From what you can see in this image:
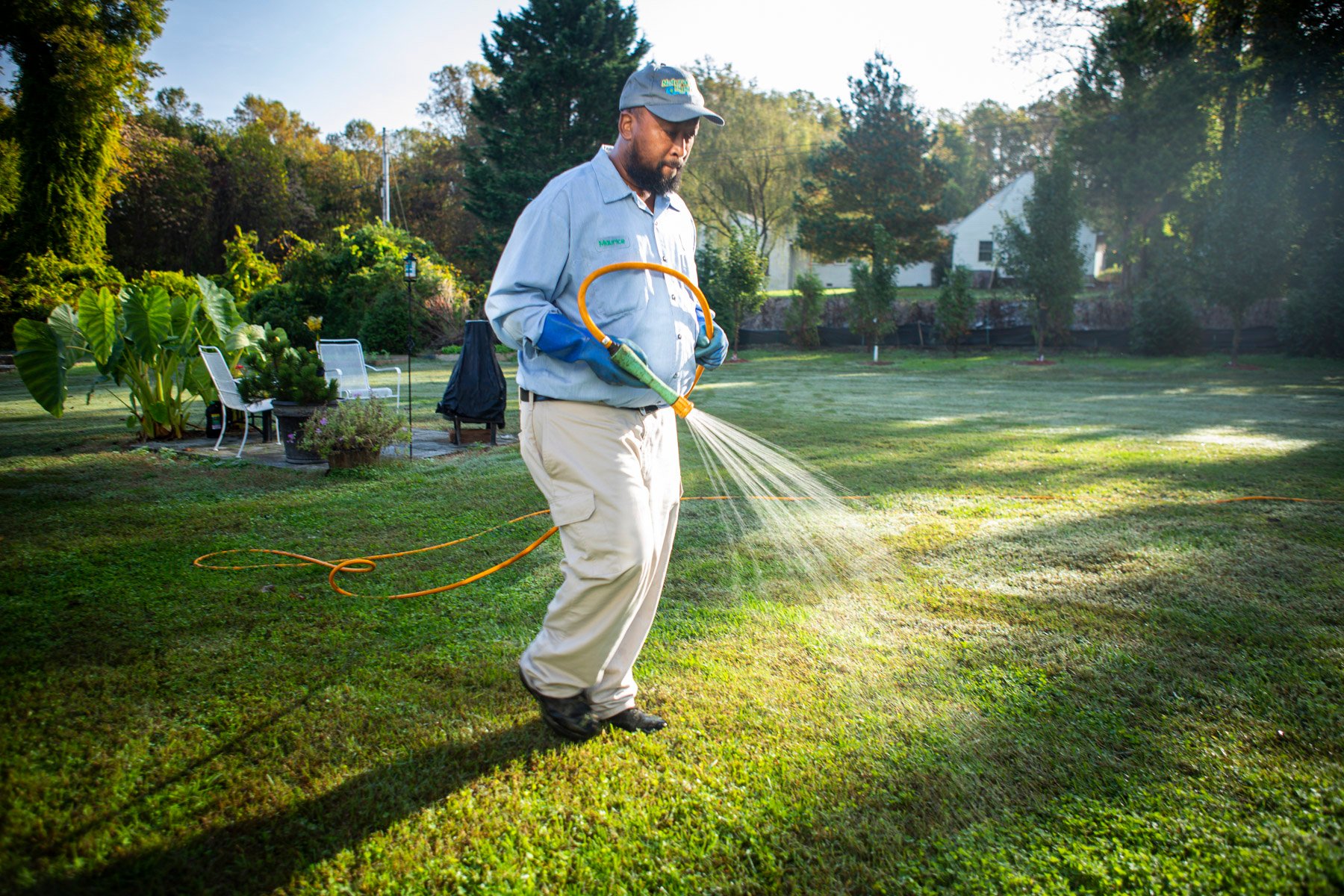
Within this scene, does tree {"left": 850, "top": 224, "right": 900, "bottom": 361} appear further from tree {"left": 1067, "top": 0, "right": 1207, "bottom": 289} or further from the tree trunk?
tree {"left": 1067, "top": 0, "right": 1207, "bottom": 289}

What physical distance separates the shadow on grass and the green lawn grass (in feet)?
0.04

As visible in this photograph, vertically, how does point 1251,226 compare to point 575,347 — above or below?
above

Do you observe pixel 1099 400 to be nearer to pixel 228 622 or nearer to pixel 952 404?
pixel 952 404

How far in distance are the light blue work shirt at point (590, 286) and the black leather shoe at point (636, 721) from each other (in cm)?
111

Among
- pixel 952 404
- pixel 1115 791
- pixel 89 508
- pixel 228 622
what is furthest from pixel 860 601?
pixel 952 404

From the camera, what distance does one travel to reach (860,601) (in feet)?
13.5

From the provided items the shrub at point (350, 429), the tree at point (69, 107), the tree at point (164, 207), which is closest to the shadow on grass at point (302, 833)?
the shrub at point (350, 429)

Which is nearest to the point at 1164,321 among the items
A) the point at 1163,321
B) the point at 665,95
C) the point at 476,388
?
the point at 1163,321

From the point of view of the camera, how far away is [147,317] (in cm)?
771

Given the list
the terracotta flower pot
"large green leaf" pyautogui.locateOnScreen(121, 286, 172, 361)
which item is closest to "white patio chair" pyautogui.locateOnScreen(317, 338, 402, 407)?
"large green leaf" pyautogui.locateOnScreen(121, 286, 172, 361)

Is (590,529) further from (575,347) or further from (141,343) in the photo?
(141,343)

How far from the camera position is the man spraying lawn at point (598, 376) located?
Answer: 255 centimetres

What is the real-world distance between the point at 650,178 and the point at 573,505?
116 cm

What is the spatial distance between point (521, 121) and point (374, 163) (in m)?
21.5
